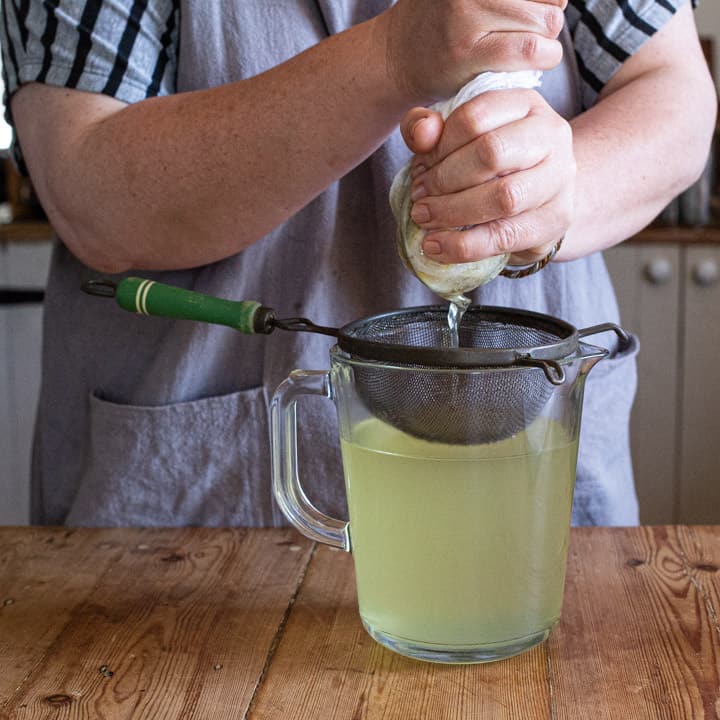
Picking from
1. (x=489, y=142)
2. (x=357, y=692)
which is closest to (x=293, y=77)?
(x=489, y=142)

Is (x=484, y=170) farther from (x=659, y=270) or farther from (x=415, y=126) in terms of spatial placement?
(x=659, y=270)

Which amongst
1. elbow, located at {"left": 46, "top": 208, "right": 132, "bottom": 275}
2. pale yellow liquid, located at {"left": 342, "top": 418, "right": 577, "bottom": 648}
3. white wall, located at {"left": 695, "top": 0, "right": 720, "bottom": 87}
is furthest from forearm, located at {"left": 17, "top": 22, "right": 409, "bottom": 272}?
white wall, located at {"left": 695, "top": 0, "right": 720, "bottom": 87}

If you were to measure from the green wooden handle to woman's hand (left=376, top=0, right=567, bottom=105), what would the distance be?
0.19 m

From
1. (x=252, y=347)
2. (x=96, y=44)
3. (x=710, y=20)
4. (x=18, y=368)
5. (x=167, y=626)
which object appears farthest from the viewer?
(x=710, y=20)

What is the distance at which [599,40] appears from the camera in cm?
99

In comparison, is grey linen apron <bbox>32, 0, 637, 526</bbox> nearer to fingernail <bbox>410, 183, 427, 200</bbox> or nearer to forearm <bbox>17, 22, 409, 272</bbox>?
forearm <bbox>17, 22, 409, 272</bbox>

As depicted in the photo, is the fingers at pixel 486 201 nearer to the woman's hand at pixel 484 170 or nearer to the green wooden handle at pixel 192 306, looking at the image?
the woman's hand at pixel 484 170

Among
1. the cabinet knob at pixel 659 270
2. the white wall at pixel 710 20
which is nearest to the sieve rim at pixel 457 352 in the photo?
the cabinet knob at pixel 659 270

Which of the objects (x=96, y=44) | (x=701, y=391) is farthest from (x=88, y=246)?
(x=701, y=391)

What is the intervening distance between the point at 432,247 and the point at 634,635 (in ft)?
0.93

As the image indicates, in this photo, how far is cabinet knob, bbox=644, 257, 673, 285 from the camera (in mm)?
2217

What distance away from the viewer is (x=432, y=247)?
69cm

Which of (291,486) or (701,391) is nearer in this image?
(291,486)

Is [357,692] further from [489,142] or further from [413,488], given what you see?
[489,142]
